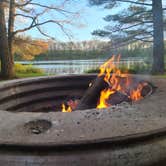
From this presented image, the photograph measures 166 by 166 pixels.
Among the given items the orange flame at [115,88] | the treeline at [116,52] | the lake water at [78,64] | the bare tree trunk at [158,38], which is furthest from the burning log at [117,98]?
the bare tree trunk at [158,38]

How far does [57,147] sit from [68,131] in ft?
0.75

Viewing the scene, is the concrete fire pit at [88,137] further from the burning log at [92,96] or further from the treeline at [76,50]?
the treeline at [76,50]

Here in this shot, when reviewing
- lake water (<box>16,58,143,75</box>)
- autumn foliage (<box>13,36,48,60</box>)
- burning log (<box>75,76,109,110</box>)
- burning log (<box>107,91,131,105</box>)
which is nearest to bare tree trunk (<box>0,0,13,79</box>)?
lake water (<box>16,58,143,75</box>)

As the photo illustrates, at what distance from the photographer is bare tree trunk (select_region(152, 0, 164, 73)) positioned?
11.6m

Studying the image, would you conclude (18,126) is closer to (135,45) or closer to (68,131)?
(68,131)

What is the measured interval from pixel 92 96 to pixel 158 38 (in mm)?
9443

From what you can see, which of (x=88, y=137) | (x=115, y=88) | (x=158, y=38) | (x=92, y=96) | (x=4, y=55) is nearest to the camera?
(x=88, y=137)

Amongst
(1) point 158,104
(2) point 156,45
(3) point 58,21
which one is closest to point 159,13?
(2) point 156,45

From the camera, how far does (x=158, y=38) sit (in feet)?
38.8

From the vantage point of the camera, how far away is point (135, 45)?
12852 millimetres

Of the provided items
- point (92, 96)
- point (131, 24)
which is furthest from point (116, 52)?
point (92, 96)

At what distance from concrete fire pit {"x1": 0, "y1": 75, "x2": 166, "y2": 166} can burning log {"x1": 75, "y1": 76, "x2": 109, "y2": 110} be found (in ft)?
2.63

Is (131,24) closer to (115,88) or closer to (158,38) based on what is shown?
(158,38)

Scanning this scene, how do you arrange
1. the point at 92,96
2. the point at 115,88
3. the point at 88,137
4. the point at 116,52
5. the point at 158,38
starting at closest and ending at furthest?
the point at 88,137
the point at 92,96
the point at 115,88
the point at 158,38
the point at 116,52
